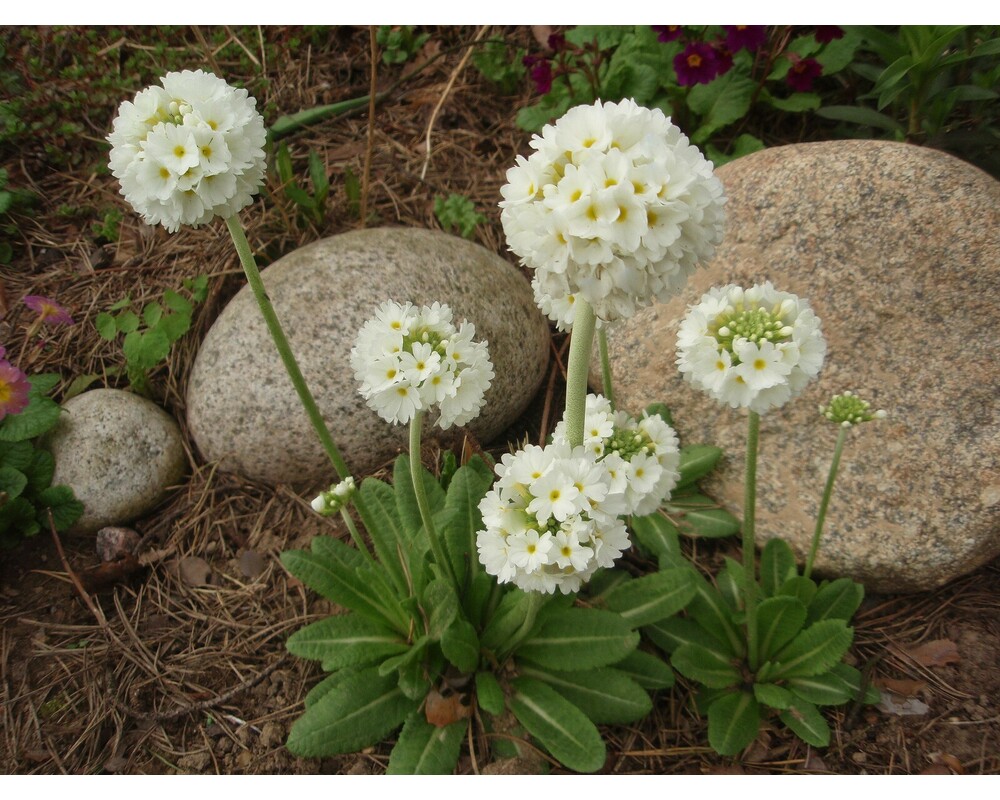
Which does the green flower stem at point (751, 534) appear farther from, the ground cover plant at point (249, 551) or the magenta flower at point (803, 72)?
the magenta flower at point (803, 72)

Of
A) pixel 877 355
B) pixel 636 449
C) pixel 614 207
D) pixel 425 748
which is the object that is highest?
pixel 614 207

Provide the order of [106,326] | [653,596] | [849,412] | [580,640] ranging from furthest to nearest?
[106,326] → [653,596] → [580,640] → [849,412]

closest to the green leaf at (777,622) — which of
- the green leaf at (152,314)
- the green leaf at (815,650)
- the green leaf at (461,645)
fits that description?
the green leaf at (815,650)

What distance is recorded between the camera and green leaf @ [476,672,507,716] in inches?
108

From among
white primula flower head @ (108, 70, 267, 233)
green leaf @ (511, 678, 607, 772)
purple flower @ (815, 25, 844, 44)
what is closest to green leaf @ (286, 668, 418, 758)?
green leaf @ (511, 678, 607, 772)

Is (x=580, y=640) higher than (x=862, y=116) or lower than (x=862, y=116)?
lower

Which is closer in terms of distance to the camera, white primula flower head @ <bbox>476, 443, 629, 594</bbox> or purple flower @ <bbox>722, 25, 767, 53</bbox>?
white primula flower head @ <bbox>476, 443, 629, 594</bbox>

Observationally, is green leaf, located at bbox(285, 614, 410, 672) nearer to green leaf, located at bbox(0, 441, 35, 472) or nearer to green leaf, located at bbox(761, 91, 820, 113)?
green leaf, located at bbox(0, 441, 35, 472)

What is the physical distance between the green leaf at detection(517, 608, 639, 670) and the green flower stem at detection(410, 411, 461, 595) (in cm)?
38

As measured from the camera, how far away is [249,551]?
3.78 metres

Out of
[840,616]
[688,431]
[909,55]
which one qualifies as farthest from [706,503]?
[909,55]

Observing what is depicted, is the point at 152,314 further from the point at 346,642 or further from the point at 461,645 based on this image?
the point at 461,645

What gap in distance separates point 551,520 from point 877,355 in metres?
2.02

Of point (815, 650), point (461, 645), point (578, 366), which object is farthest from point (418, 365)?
point (815, 650)
